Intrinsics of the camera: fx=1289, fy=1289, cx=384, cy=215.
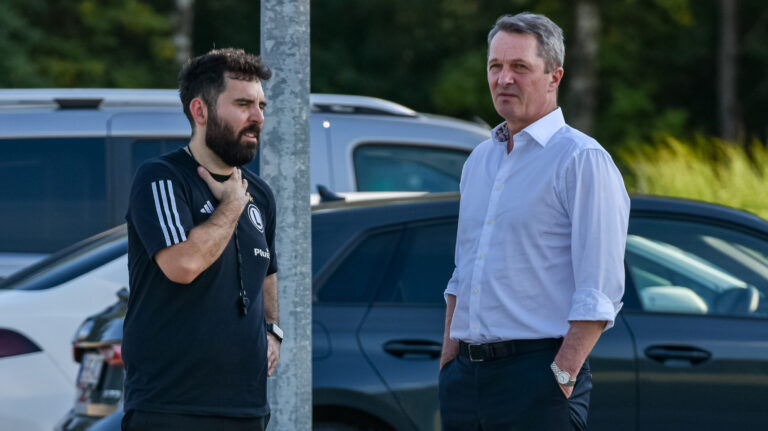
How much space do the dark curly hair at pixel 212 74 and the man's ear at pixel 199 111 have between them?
0.01 meters

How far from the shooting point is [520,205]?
133 inches

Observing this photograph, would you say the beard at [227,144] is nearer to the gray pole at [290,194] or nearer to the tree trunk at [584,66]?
the gray pole at [290,194]

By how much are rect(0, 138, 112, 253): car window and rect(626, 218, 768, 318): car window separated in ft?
10.8

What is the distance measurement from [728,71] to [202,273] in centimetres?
2338

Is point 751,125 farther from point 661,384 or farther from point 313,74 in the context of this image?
point 661,384

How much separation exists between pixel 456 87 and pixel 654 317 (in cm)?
2033

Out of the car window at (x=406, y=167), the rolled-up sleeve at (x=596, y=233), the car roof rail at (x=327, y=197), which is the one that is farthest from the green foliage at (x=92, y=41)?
the rolled-up sleeve at (x=596, y=233)

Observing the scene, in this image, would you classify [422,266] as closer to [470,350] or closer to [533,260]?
[470,350]

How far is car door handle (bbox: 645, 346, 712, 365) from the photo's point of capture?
4789 millimetres

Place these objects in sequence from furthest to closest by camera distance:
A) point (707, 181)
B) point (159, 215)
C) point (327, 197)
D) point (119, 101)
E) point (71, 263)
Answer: point (707, 181) → point (119, 101) → point (71, 263) → point (327, 197) → point (159, 215)

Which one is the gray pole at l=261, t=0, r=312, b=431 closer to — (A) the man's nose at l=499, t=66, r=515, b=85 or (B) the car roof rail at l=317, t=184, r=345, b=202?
(A) the man's nose at l=499, t=66, r=515, b=85

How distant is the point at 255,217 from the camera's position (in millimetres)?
3469

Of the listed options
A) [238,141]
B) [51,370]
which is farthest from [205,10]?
[238,141]

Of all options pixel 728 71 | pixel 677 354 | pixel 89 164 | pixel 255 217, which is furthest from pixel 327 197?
pixel 728 71
